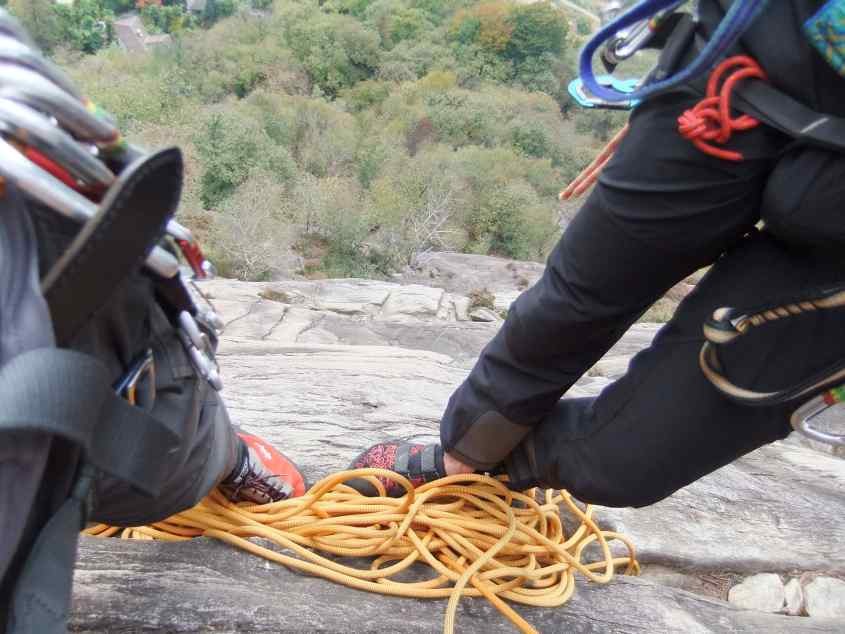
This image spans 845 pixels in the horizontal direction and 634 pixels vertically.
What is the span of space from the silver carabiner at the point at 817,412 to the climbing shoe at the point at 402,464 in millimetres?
837

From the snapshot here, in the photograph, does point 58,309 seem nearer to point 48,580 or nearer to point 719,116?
point 48,580

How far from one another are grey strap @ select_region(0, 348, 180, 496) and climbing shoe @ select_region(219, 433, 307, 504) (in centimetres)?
74

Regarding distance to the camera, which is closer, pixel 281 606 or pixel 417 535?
pixel 281 606

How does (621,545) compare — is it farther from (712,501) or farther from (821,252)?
(821,252)

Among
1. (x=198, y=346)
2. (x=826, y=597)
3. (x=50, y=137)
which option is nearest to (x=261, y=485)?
(x=198, y=346)

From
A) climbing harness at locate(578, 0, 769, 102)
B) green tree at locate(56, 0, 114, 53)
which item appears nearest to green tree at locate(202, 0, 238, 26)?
green tree at locate(56, 0, 114, 53)

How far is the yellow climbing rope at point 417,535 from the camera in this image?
4.86 feet

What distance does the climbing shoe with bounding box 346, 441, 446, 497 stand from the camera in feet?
5.70

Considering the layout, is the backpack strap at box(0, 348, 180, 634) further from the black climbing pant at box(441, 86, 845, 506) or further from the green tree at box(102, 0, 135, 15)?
the green tree at box(102, 0, 135, 15)

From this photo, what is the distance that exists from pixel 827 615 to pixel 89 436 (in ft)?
6.27

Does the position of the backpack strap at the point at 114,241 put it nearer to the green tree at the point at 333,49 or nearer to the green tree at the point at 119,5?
the green tree at the point at 333,49

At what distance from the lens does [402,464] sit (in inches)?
70.2

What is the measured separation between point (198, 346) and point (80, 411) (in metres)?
0.37

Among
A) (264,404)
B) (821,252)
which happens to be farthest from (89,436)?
(264,404)
